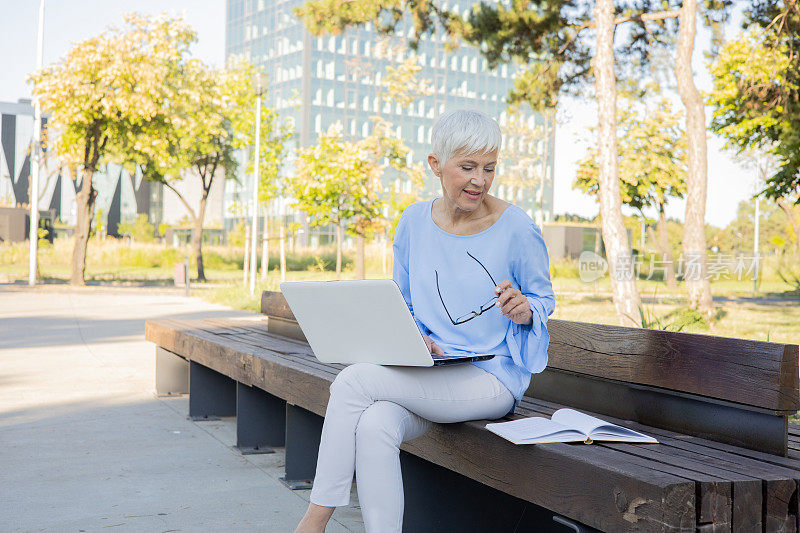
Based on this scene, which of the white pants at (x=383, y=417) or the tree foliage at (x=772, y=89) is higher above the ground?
the tree foliage at (x=772, y=89)

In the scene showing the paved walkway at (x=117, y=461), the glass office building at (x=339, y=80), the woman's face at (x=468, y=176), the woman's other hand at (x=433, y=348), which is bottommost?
the paved walkway at (x=117, y=461)

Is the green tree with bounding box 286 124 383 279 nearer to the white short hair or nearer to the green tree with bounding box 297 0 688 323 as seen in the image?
the green tree with bounding box 297 0 688 323

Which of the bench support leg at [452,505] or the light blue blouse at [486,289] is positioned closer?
the light blue blouse at [486,289]

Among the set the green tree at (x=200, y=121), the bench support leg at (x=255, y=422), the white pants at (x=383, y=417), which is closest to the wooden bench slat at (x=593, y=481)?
the white pants at (x=383, y=417)

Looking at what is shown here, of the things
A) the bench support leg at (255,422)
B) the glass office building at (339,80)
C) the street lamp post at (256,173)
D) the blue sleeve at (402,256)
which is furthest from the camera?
the glass office building at (339,80)

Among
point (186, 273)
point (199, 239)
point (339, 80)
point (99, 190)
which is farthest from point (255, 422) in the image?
point (339, 80)

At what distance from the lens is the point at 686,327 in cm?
671

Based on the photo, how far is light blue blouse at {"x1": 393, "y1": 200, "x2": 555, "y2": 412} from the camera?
8.24 feet

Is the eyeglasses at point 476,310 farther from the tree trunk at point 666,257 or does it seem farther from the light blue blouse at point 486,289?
the tree trunk at point 666,257

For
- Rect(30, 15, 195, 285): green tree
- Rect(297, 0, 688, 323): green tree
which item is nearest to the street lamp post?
Rect(30, 15, 195, 285): green tree

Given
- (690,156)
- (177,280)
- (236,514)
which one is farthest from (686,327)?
(177,280)

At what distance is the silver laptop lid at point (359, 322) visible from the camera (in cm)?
227

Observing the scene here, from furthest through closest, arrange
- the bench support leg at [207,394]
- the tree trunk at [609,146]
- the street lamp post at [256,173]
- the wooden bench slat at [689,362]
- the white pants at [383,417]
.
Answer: the street lamp post at [256,173]
the tree trunk at [609,146]
the bench support leg at [207,394]
the white pants at [383,417]
the wooden bench slat at [689,362]

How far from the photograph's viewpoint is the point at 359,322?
7.95 ft
